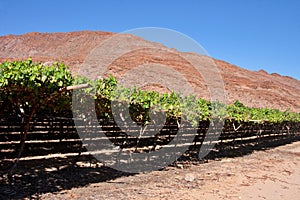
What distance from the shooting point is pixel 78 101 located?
27.4ft

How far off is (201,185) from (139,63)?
42444 mm

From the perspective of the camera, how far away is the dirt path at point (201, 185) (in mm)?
6972

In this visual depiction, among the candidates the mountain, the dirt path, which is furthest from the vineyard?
the mountain

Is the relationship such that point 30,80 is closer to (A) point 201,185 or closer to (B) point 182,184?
(B) point 182,184

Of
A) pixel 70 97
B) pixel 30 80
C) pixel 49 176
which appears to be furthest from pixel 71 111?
pixel 30 80

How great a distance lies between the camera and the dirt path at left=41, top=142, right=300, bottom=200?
697cm

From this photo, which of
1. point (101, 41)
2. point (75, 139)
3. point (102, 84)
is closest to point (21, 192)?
point (102, 84)

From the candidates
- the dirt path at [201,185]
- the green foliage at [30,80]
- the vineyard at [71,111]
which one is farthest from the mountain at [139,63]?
the green foliage at [30,80]

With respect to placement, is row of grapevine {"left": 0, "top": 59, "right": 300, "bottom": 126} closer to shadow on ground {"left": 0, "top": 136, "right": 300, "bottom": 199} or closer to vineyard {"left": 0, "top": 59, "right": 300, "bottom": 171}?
vineyard {"left": 0, "top": 59, "right": 300, "bottom": 171}

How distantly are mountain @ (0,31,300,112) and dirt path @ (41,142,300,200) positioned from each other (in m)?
28.6

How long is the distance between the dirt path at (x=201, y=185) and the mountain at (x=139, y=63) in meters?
28.6

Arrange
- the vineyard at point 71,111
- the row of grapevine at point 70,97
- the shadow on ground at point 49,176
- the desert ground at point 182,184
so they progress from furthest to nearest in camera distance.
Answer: the desert ground at point 182,184 → the shadow on ground at point 49,176 → the vineyard at point 71,111 → the row of grapevine at point 70,97

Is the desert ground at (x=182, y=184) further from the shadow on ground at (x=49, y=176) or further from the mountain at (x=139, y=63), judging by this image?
the mountain at (x=139, y=63)

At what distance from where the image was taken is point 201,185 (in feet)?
27.4
